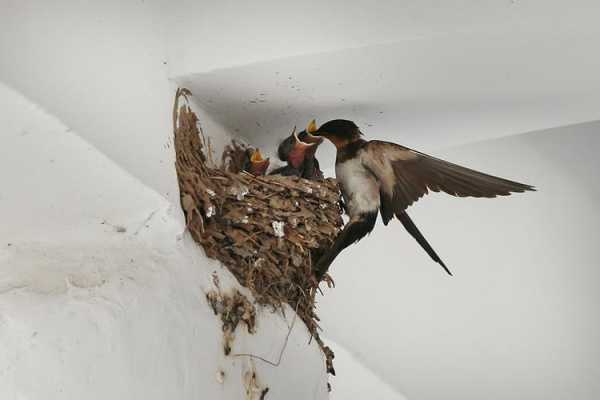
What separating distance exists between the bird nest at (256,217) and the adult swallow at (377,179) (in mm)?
38

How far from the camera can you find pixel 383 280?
10.1 feet

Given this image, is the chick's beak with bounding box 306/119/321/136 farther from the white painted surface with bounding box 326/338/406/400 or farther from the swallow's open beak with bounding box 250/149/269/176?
the white painted surface with bounding box 326/338/406/400

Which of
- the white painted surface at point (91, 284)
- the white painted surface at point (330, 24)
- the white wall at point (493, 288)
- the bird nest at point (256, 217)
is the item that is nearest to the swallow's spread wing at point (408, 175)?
the bird nest at point (256, 217)

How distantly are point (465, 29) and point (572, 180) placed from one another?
142 cm

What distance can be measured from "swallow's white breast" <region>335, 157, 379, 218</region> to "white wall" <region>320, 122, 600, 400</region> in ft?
3.00

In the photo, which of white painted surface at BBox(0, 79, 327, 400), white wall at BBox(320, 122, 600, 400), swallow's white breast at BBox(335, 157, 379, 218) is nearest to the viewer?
white painted surface at BBox(0, 79, 327, 400)

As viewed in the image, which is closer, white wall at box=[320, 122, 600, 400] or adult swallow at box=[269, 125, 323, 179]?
adult swallow at box=[269, 125, 323, 179]

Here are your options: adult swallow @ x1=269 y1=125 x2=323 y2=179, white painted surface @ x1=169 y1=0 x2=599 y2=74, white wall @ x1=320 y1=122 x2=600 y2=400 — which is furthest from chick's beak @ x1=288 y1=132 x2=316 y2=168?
white wall @ x1=320 y1=122 x2=600 y2=400

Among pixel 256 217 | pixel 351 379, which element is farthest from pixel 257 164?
pixel 351 379

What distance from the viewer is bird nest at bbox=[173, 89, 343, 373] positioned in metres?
1.70

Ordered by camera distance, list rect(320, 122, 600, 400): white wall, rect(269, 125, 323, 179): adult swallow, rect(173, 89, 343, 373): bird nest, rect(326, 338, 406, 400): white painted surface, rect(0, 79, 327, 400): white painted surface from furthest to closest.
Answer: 1. rect(326, 338, 406, 400): white painted surface
2. rect(320, 122, 600, 400): white wall
3. rect(269, 125, 323, 179): adult swallow
4. rect(173, 89, 343, 373): bird nest
5. rect(0, 79, 327, 400): white painted surface

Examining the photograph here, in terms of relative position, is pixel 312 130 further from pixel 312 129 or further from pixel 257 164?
pixel 257 164

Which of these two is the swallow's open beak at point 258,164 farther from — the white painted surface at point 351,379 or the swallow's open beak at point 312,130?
the white painted surface at point 351,379

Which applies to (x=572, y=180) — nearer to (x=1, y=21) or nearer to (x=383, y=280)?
(x=383, y=280)
